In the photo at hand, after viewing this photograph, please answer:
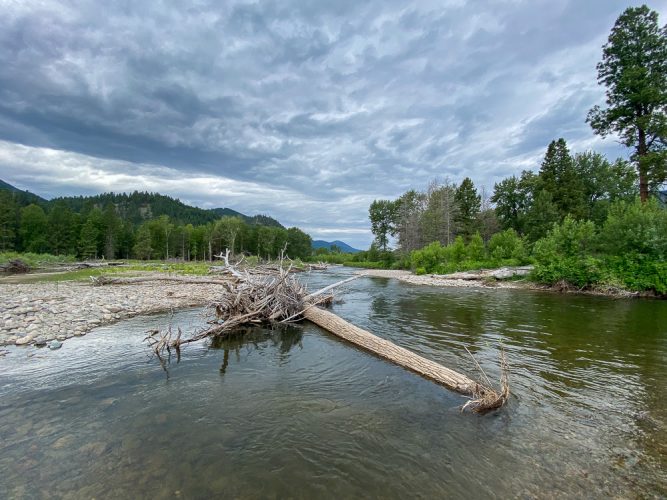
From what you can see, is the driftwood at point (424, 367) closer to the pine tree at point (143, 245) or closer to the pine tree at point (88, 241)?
the pine tree at point (143, 245)

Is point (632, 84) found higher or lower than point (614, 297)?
higher

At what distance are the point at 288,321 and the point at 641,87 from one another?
111ft

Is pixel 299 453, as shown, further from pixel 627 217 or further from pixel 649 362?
pixel 627 217

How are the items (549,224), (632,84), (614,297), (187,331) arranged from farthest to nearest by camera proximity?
(549,224), (632,84), (614,297), (187,331)

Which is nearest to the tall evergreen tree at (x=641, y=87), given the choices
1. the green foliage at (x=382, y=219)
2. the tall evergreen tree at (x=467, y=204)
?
the tall evergreen tree at (x=467, y=204)

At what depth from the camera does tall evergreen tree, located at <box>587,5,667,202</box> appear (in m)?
23.5

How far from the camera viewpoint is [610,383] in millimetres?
6402

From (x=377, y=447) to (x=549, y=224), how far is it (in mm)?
45309

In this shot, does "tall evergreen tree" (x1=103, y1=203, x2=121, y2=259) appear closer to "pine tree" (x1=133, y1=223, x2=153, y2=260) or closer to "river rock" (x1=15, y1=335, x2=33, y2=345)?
"pine tree" (x1=133, y1=223, x2=153, y2=260)

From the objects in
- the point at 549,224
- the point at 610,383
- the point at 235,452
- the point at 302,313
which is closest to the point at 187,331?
the point at 302,313

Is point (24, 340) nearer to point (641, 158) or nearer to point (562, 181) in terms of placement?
point (641, 158)

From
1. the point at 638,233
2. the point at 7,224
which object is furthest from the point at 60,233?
the point at 638,233

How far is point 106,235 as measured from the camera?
70312 millimetres

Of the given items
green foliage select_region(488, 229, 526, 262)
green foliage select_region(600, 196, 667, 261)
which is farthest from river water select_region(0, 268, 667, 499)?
green foliage select_region(488, 229, 526, 262)
